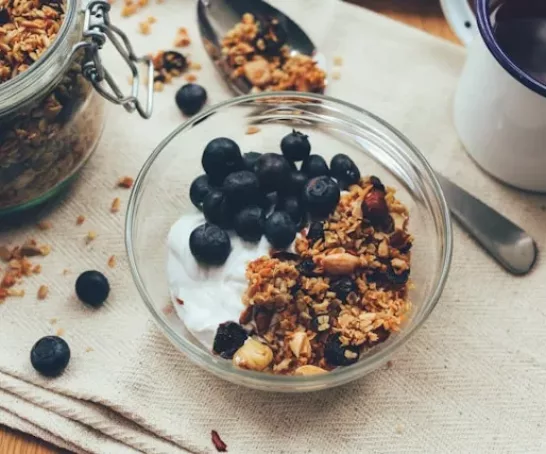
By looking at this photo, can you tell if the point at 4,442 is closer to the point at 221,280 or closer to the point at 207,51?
the point at 221,280

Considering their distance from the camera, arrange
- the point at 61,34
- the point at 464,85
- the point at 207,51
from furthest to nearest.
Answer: the point at 207,51, the point at 464,85, the point at 61,34

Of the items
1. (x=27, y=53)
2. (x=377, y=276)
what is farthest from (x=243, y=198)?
(x=27, y=53)

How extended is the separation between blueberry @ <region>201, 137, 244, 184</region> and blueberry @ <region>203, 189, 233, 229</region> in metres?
0.03

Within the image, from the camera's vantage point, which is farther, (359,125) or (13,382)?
(359,125)

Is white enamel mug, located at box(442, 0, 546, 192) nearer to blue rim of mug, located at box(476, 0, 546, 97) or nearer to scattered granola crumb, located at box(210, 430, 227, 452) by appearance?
blue rim of mug, located at box(476, 0, 546, 97)

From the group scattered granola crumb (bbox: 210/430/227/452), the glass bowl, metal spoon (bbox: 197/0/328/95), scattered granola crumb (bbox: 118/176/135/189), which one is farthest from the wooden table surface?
scattered granola crumb (bbox: 210/430/227/452)

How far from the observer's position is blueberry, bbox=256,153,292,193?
96 centimetres

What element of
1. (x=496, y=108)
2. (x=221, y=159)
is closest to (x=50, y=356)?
(x=221, y=159)

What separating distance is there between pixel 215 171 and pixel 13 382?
1.13ft

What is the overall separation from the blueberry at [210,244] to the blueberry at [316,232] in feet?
0.31

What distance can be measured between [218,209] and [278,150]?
0.60 ft

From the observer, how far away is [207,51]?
118 centimetres

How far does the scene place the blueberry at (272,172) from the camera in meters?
0.96

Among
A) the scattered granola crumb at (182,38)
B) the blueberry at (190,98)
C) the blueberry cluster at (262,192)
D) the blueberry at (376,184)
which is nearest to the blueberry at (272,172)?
the blueberry cluster at (262,192)
